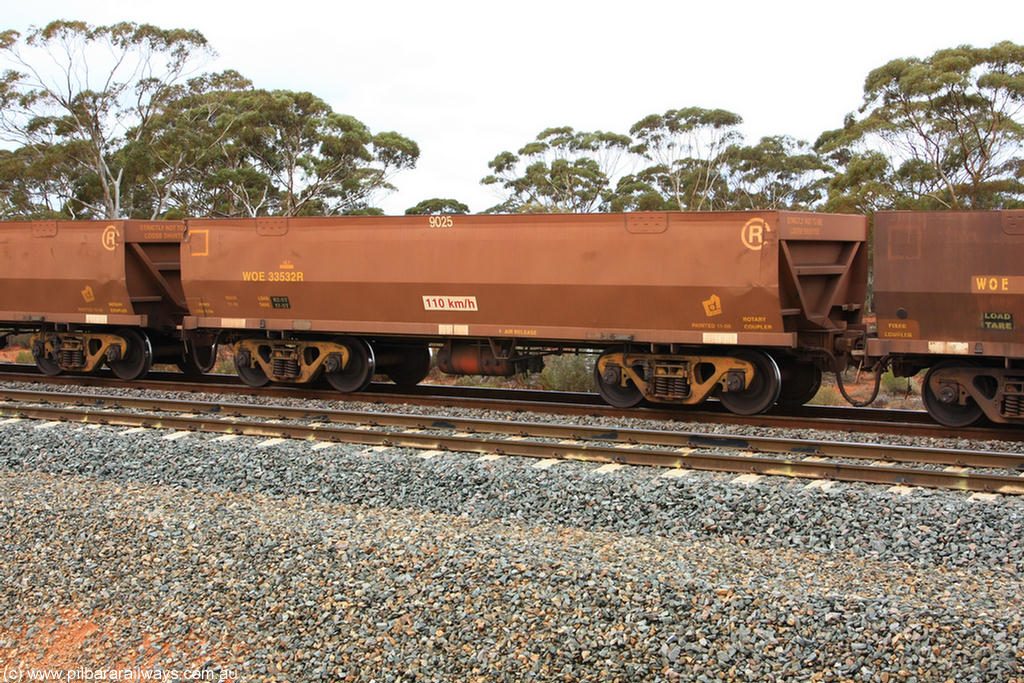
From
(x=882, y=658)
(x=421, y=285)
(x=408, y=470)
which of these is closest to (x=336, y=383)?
(x=421, y=285)

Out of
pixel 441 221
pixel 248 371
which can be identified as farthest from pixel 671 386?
pixel 248 371

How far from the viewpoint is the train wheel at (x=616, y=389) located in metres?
12.5

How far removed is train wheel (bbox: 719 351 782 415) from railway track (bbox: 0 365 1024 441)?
183mm

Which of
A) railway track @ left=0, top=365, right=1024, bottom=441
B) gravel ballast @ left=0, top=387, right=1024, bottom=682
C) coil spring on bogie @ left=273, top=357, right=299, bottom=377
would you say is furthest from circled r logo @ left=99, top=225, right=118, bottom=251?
gravel ballast @ left=0, top=387, right=1024, bottom=682

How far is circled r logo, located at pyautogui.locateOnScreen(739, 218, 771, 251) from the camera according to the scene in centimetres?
1116

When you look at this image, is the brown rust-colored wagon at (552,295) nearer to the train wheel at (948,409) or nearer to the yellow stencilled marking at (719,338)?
the yellow stencilled marking at (719,338)

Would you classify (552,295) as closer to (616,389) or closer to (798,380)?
(616,389)

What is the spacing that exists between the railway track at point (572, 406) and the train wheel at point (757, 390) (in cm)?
18

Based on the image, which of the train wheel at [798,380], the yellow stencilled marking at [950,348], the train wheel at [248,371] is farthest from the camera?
the train wheel at [248,371]

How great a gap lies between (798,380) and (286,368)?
7.58 meters

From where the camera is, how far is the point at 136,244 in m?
15.7

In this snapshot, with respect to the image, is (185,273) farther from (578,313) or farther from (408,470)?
(408,470)

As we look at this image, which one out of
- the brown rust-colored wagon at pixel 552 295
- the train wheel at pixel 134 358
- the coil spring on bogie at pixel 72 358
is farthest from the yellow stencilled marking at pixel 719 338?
the coil spring on bogie at pixel 72 358

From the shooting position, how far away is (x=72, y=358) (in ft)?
54.2
